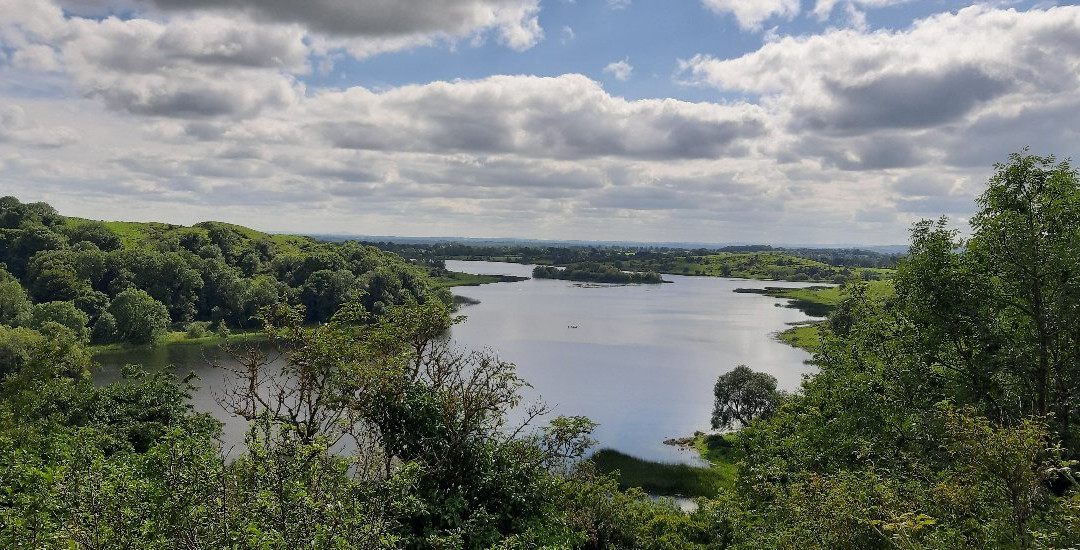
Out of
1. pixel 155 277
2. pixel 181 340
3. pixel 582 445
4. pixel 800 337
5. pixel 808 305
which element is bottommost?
pixel 181 340

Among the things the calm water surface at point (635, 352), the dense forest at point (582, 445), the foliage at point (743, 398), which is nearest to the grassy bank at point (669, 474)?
the calm water surface at point (635, 352)

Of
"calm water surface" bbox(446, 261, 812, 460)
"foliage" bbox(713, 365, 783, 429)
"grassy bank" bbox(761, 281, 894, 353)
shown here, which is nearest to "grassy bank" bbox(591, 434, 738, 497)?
"calm water surface" bbox(446, 261, 812, 460)

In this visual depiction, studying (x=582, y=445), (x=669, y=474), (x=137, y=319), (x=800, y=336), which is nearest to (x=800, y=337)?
(x=800, y=336)

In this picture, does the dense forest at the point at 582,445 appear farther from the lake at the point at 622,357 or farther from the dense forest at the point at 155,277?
the dense forest at the point at 155,277

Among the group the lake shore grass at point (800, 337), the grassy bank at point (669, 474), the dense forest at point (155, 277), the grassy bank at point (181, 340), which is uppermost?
the dense forest at point (155, 277)

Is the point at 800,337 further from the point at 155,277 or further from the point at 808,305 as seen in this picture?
the point at 155,277

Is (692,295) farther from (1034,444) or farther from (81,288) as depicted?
(1034,444)
